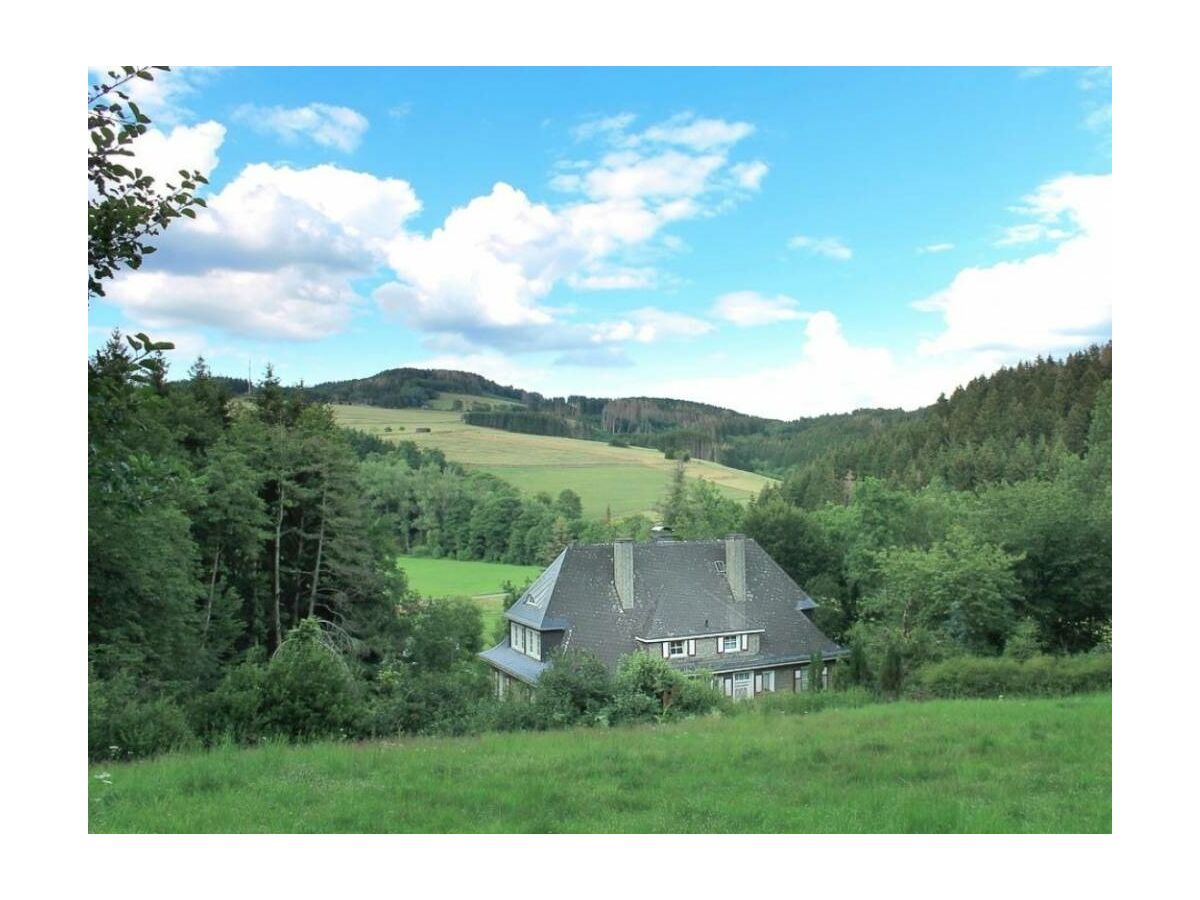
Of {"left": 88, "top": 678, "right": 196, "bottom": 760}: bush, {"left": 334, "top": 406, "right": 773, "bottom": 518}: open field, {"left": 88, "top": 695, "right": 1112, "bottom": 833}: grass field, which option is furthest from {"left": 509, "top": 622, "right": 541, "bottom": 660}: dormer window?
{"left": 88, "top": 678, "right": 196, "bottom": 760}: bush

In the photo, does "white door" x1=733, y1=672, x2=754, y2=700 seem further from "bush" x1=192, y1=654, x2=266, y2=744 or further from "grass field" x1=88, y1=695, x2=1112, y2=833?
"bush" x1=192, y1=654, x2=266, y2=744

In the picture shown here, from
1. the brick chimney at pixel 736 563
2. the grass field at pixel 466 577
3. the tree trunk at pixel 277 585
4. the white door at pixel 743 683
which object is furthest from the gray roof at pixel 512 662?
the tree trunk at pixel 277 585

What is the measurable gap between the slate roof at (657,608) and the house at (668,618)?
0.01 meters

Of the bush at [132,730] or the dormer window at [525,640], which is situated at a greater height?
the bush at [132,730]

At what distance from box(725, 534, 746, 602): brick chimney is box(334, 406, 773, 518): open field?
79 cm

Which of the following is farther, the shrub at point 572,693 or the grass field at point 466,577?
the grass field at point 466,577

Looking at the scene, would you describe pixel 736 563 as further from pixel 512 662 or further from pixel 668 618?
pixel 512 662

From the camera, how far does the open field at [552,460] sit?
8.30 meters

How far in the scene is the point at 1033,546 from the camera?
977 centimetres

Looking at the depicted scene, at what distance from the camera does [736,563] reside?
33.8ft

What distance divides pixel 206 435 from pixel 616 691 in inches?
294

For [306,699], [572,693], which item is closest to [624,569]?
[572,693]

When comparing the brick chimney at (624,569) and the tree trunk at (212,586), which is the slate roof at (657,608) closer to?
the brick chimney at (624,569)
